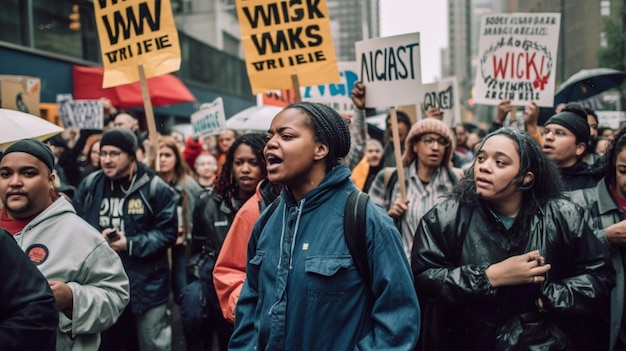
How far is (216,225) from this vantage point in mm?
4453

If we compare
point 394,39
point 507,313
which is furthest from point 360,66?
point 507,313

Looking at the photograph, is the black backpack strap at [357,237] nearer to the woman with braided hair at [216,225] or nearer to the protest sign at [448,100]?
the woman with braided hair at [216,225]

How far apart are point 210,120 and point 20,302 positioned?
6.54 m

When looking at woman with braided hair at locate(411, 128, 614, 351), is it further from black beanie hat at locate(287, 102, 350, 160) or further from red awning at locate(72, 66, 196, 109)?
red awning at locate(72, 66, 196, 109)

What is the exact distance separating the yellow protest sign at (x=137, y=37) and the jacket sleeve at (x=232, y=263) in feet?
8.26

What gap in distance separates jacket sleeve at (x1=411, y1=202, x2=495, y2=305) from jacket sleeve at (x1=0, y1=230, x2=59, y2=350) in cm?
170

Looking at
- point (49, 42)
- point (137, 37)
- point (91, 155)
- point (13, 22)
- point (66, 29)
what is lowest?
point (91, 155)

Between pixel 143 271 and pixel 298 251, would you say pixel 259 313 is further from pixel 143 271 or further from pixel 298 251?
pixel 143 271

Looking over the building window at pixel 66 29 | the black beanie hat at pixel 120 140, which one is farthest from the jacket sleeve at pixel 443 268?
the building window at pixel 66 29

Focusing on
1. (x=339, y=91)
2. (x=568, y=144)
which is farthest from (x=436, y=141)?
(x=339, y=91)

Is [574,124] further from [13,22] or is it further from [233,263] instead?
[13,22]

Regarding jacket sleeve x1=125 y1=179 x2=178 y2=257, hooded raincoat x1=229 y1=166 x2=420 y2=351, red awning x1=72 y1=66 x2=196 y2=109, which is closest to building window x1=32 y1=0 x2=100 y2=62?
red awning x1=72 y1=66 x2=196 y2=109

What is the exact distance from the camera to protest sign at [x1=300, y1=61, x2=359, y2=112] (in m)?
7.66

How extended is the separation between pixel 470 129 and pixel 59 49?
1090 centimetres
